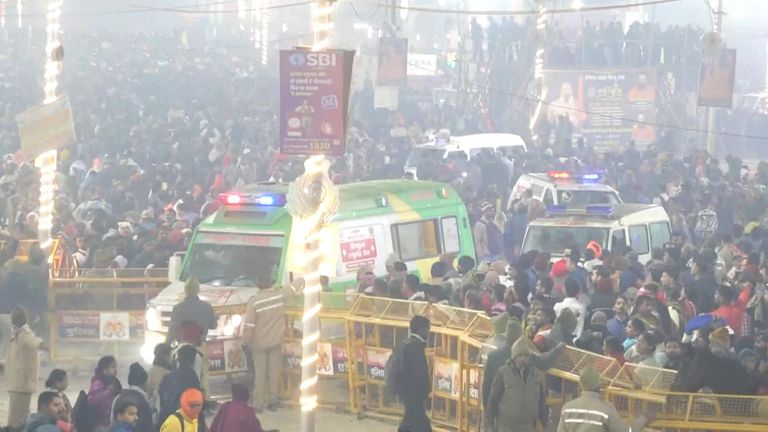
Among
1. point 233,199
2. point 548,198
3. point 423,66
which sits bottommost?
point 548,198

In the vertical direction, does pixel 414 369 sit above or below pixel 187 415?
below

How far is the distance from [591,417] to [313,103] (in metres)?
3.89

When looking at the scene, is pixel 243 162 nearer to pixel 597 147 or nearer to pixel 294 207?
pixel 597 147

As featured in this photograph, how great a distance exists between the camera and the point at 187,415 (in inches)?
382

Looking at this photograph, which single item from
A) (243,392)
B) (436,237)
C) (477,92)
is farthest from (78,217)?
(477,92)

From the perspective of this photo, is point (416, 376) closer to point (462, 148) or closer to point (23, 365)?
point (23, 365)

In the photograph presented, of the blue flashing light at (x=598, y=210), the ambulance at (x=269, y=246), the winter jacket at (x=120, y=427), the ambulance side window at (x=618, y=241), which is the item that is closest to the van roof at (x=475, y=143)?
the blue flashing light at (x=598, y=210)

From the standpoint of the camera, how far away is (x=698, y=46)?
148 ft

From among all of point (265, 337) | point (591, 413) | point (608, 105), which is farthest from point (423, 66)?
point (591, 413)

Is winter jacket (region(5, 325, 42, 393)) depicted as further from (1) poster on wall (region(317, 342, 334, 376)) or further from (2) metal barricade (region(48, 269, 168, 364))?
(2) metal barricade (region(48, 269, 168, 364))

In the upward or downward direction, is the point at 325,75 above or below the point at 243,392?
above

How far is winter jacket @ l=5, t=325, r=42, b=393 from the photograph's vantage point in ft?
41.9

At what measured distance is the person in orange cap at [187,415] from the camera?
31.7 feet

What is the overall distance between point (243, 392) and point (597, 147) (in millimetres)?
30535
